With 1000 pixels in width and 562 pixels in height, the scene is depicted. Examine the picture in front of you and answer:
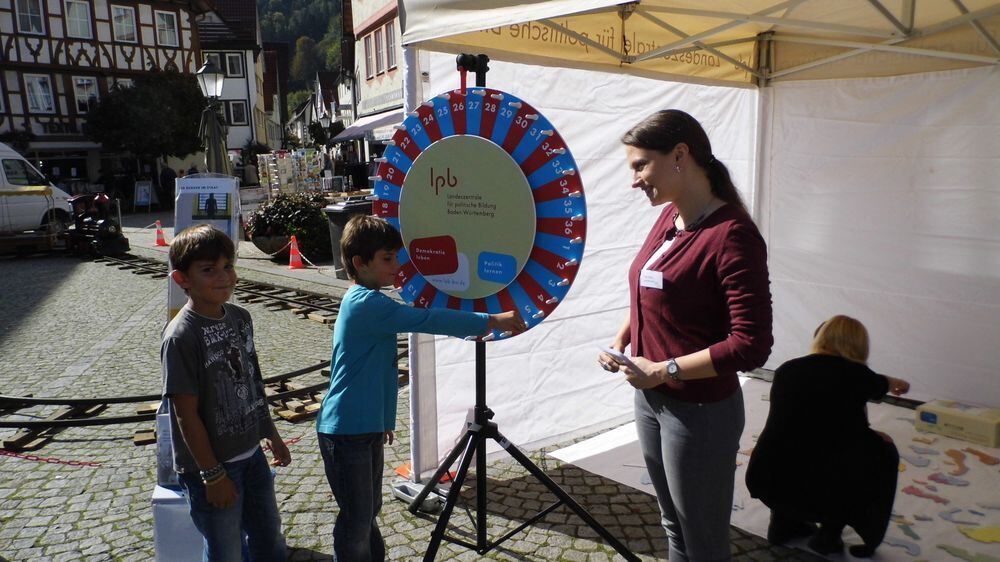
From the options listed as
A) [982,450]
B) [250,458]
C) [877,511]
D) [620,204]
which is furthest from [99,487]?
[982,450]

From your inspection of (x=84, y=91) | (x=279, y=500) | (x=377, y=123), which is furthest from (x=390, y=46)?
(x=279, y=500)

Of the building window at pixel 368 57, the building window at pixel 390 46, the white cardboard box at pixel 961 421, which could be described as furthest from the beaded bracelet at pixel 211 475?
the building window at pixel 368 57

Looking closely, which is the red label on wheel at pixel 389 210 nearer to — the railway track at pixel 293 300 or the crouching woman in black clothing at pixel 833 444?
the crouching woman in black clothing at pixel 833 444

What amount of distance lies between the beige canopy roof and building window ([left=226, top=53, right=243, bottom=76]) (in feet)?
133

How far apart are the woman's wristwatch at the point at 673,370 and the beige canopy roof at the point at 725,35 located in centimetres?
130

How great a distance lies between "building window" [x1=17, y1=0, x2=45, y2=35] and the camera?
27.2 meters

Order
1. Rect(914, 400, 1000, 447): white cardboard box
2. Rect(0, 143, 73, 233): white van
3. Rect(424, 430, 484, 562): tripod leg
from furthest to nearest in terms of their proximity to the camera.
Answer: Rect(0, 143, 73, 233): white van < Rect(914, 400, 1000, 447): white cardboard box < Rect(424, 430, 484, 562): tripod leg

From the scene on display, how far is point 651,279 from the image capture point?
2.02m

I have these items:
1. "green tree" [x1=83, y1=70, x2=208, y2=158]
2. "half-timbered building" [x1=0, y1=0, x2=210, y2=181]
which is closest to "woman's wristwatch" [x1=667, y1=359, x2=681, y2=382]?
"green tree" [x1=83, y1=70, x2=208, y2=158]

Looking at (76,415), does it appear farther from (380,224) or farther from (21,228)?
(21,228)

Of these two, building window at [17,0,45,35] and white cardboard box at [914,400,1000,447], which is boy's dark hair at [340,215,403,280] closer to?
white cardboard box at [914,400,1000,447]

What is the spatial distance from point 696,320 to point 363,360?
1075 millimetres

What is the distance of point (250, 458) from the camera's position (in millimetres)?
2309

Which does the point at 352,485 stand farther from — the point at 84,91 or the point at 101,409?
the point at 84,91
